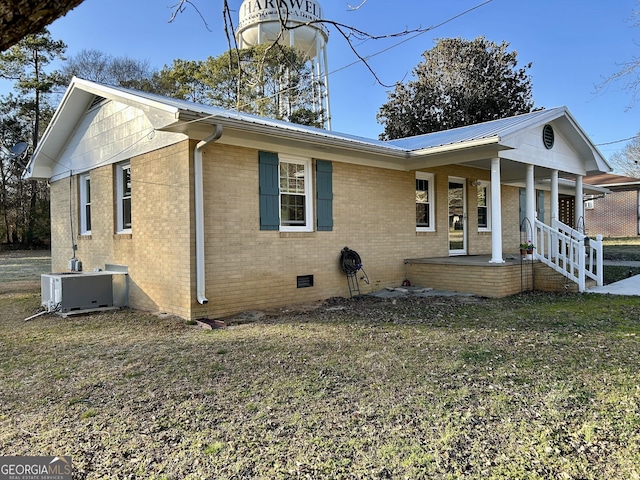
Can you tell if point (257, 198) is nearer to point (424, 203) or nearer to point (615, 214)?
point (424, 203)

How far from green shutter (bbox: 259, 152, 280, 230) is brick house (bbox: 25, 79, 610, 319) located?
2 centimetres

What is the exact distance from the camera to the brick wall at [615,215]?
30.0 metres

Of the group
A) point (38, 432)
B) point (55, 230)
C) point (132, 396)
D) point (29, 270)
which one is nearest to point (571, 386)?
point (132, 396)

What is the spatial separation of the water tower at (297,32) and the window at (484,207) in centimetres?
917

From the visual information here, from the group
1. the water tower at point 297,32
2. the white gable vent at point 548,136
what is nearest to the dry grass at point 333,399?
the white gable vent at point 548,136

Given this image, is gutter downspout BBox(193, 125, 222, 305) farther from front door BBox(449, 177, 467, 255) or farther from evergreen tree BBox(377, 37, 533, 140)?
evergreen tree BBox(377, 37, 533, 140)

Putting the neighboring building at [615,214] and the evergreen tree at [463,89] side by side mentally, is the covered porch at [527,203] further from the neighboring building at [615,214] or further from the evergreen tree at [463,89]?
the neighboring building at [615,214]

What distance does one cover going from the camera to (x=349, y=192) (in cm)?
943

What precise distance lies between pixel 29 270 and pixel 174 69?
47.0 feet

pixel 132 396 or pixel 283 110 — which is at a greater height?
pixel 283 110

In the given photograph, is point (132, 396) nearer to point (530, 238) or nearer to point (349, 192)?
point (349, 192)

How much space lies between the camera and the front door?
11.9 m

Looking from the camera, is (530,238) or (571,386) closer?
(571,386)

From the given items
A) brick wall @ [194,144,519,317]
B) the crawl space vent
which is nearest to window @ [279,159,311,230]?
brick wall @ [194,144,519,317]
